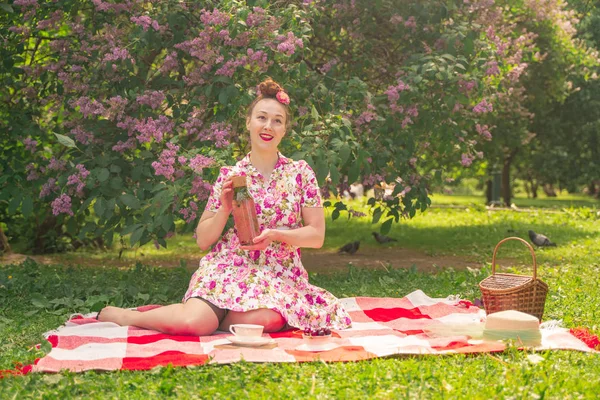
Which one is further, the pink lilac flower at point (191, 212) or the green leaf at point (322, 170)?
the pink lilac flower at point (191, 212)

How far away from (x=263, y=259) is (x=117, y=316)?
0.92 metres

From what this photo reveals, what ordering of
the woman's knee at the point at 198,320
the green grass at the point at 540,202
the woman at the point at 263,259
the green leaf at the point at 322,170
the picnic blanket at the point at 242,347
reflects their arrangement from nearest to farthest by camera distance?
the picnic blanket at the point at 242,347, the woman's knee at the point at 198,320, the woman at the point at 263,259, the green leaf at the point at 322,170, the green grass at the point at 540,202

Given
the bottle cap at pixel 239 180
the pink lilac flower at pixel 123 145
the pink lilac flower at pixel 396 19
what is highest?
the pink lilac flower at pixel 396 19

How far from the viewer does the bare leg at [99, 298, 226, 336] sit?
450 cm

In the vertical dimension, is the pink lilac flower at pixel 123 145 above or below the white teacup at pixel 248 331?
above

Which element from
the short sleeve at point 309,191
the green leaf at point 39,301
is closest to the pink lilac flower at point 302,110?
the short sleeve at point 309,191

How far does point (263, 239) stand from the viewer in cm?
457

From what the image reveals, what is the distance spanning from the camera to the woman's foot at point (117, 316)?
475 cm

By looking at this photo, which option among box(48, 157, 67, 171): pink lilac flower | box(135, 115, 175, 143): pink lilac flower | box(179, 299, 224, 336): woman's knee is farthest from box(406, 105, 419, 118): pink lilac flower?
box(179, 299, 224, 336): woman's knee

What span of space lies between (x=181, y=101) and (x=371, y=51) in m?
2.45

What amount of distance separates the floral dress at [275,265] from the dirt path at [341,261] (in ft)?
11.3

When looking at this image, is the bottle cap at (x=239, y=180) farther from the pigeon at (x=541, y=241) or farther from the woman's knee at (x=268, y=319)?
the pigeon at (x=541, y=241)

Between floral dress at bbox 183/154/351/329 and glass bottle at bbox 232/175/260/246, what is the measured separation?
0.25 metres

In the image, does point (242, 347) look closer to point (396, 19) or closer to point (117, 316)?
point (117, 316)
